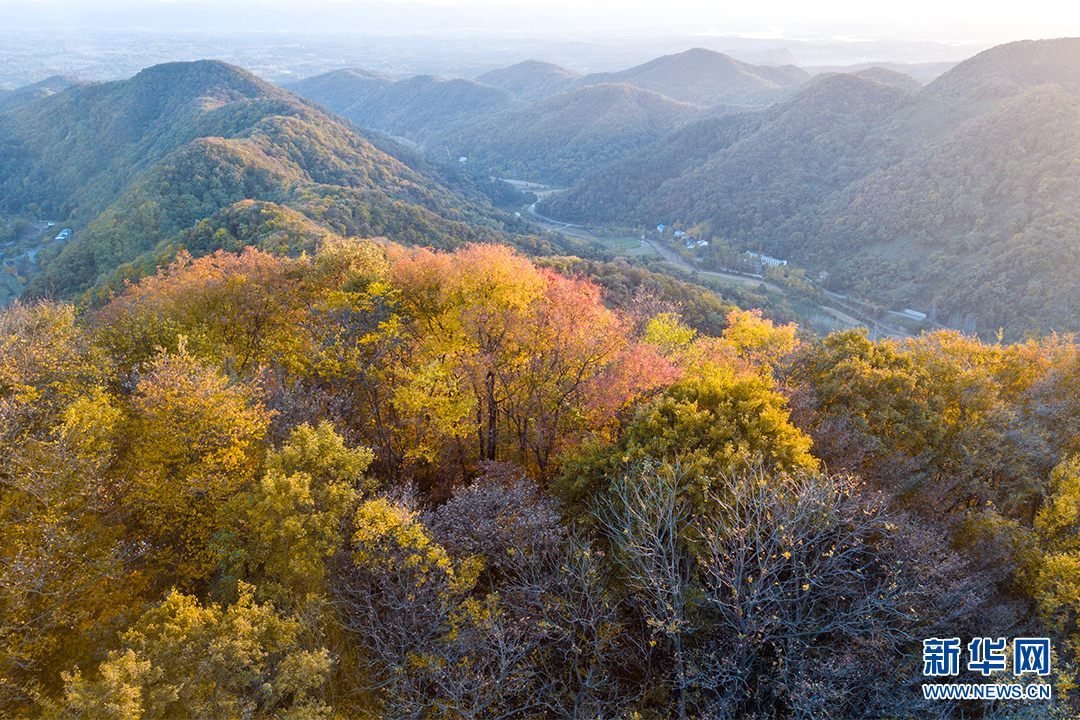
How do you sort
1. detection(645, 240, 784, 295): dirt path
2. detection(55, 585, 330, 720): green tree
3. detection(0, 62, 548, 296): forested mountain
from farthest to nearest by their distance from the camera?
1. detection(645, 240, 784, 295): dirt path
2. detection(0, 62, 548, 296): forested mountain
3. detection(55, 585, 330, 720): green tree

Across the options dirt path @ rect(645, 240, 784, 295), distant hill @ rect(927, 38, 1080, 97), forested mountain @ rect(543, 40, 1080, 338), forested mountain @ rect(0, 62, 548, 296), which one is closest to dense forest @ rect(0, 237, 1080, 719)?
forested mountain @ rect(0, 62, 548, 296)

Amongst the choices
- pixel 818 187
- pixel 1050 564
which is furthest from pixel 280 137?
pixel 818 187

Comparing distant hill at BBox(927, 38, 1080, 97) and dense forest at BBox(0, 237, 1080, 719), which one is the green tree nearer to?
dense forest at BBox(0, 237, 1080, 719)

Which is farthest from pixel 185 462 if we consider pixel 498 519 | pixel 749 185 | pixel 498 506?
pixel 749 185

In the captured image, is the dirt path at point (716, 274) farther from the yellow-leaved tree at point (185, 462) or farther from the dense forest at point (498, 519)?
the yellow-leaved tree at point (185, 462)

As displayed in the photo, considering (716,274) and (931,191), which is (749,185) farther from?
(931,191)

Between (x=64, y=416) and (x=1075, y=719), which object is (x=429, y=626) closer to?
(x=64, y=416)
